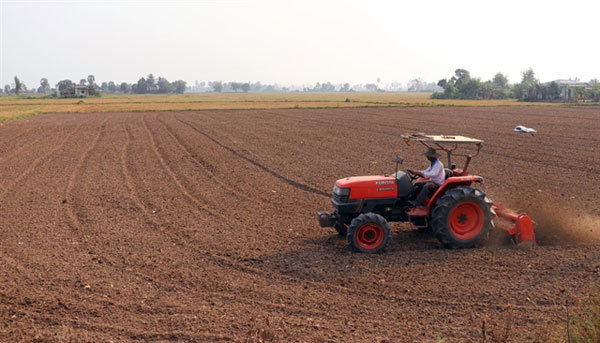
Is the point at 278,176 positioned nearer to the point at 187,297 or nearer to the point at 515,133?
the point at 187,297

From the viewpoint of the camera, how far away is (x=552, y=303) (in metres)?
5.74

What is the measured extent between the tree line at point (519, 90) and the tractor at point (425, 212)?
7815cm

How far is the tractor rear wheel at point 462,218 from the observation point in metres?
7.46

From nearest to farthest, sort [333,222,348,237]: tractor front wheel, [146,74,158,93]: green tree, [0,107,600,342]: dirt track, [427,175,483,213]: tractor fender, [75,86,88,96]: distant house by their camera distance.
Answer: [0,107,600,342]: dirt track
[427,175,483,213]: tractor fender
[333,222,348,237]: tractor front wheel
[75,86,88,96]: distant house
[146,74,158,93]: green tree

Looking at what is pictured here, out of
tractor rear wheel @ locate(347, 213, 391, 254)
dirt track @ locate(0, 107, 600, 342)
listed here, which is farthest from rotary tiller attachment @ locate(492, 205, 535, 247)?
tractor rear wheel @ locate(347, 213, 391, 254)

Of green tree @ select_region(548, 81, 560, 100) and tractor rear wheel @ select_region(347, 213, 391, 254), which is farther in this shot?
green tree @ select_region(548, 81, 560, 100)

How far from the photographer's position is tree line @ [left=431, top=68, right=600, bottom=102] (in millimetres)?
79062

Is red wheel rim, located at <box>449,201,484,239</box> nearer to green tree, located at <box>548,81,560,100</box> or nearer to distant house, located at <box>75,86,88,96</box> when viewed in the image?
green tree, located at <box>548,81,560,100</box>

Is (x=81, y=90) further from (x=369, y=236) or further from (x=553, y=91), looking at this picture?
(x=369, y=236)

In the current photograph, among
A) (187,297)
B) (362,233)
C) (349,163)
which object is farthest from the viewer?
(349,163)

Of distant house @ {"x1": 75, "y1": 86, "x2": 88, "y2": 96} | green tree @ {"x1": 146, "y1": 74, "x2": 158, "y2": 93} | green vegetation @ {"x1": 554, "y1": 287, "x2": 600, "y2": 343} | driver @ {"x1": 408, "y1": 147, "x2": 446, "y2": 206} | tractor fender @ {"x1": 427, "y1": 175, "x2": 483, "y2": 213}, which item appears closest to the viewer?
green vegetation @ {"x1": 554, "y1": 287, "x2": 600, "y2": 343}

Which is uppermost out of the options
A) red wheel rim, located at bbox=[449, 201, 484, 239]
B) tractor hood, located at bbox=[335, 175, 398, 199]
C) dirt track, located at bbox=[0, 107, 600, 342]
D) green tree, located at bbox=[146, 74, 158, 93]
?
green tree, located at bbox=[146, 74, 158, 93]

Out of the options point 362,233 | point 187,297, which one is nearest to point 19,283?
point 187,297

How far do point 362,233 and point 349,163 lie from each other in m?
9.00
